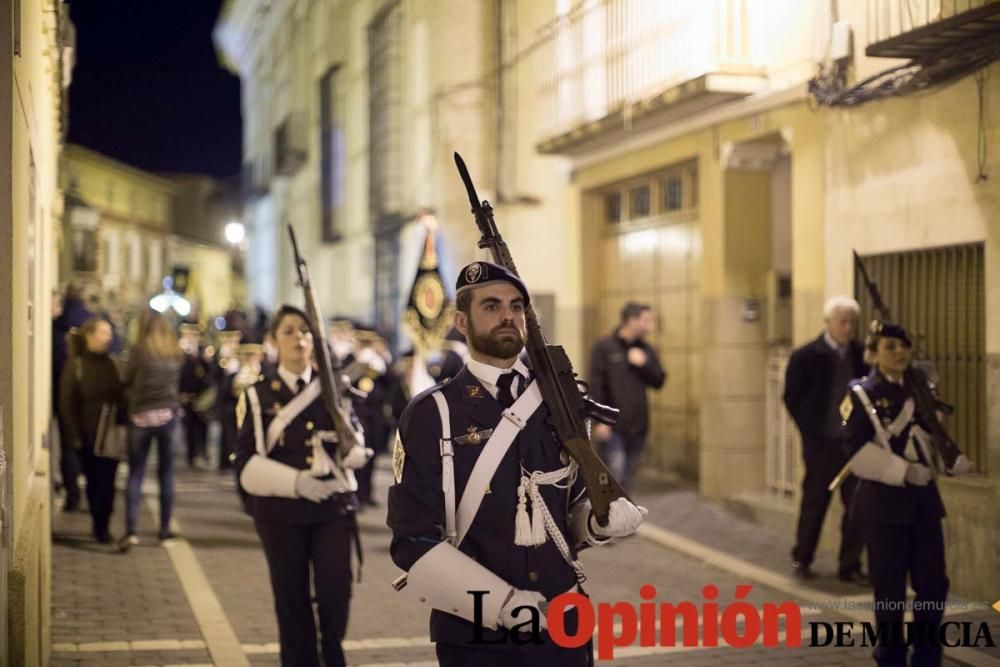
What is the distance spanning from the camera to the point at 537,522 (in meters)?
3.68

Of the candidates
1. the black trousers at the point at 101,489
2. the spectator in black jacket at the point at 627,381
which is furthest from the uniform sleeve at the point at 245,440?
the spectator in black jacket at the point at 627,381

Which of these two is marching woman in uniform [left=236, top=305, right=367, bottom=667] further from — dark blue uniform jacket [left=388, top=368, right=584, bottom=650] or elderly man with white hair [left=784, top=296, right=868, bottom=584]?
elderly man with white hair [left=784, top=296, right=868, bottom=584]

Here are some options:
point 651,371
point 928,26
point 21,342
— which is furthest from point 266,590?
point 928,26

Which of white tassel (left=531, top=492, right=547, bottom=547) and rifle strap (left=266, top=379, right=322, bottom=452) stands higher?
rifle strap (left=266, top=379, right=322, bottom=452)

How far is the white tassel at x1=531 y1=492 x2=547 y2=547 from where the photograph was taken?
3678 millimetres

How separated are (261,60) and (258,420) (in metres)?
29.9

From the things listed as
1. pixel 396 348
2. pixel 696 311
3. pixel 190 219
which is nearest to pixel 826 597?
pixel 696 311

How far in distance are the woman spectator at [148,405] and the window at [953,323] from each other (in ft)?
19.7

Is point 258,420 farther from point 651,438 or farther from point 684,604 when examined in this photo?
point 651,438

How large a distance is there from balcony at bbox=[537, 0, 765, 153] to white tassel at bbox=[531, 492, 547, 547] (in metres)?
8.06

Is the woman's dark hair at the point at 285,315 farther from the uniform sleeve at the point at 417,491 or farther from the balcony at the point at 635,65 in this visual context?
the balcony at the point at 635,65

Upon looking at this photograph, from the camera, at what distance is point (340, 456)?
239 inches

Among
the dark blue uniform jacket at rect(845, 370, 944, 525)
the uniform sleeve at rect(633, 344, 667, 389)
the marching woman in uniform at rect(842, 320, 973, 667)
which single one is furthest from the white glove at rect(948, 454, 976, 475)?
the uniform sleeve at rect(633, 344, 667, 389)

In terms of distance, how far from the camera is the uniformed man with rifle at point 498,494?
3.57 metres
